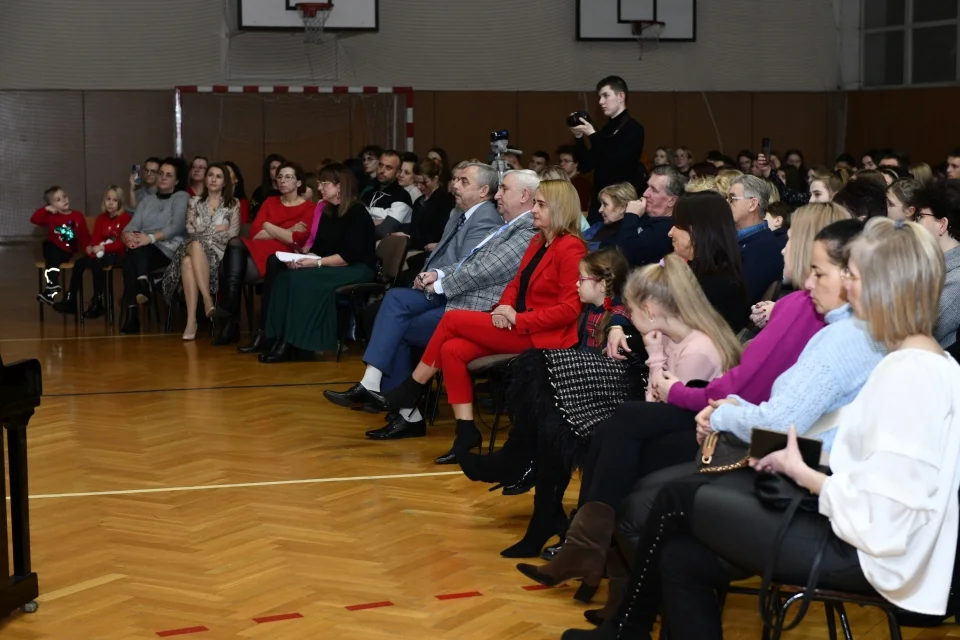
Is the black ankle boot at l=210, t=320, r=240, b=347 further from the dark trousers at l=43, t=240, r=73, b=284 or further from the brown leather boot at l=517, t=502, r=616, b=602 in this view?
the brown leather boot at l=517, t=502, r=616, b=602

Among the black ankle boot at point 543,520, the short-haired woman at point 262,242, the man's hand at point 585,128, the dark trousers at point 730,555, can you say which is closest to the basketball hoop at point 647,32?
the short-haired woman at point 262,242

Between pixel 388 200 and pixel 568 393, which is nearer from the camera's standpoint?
pixel 568 393

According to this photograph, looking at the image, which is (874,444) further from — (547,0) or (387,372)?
(547,0)

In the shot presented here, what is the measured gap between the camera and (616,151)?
6.85 meters

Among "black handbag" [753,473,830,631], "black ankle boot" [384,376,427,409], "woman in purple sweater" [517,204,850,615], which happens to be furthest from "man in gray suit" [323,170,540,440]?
"black handbag" [753,473,830,631]

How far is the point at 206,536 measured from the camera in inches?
166

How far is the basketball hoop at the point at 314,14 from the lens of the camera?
13914mm

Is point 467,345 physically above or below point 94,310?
above

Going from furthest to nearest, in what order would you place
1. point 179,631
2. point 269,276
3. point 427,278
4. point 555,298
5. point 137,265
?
point 137,265 → point 269,276 → point 427,278 → point 555,298 → point 179,631

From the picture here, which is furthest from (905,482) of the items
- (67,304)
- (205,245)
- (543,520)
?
(67,304)

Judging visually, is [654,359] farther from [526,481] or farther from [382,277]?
[382,277]

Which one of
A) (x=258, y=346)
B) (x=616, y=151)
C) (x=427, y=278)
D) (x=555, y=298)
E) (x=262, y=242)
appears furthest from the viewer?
(x=262, y=242)

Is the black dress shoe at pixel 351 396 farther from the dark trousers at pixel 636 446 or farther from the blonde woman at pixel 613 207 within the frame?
the dark trousers at pixel 636 446

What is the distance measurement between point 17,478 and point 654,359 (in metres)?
1.87
